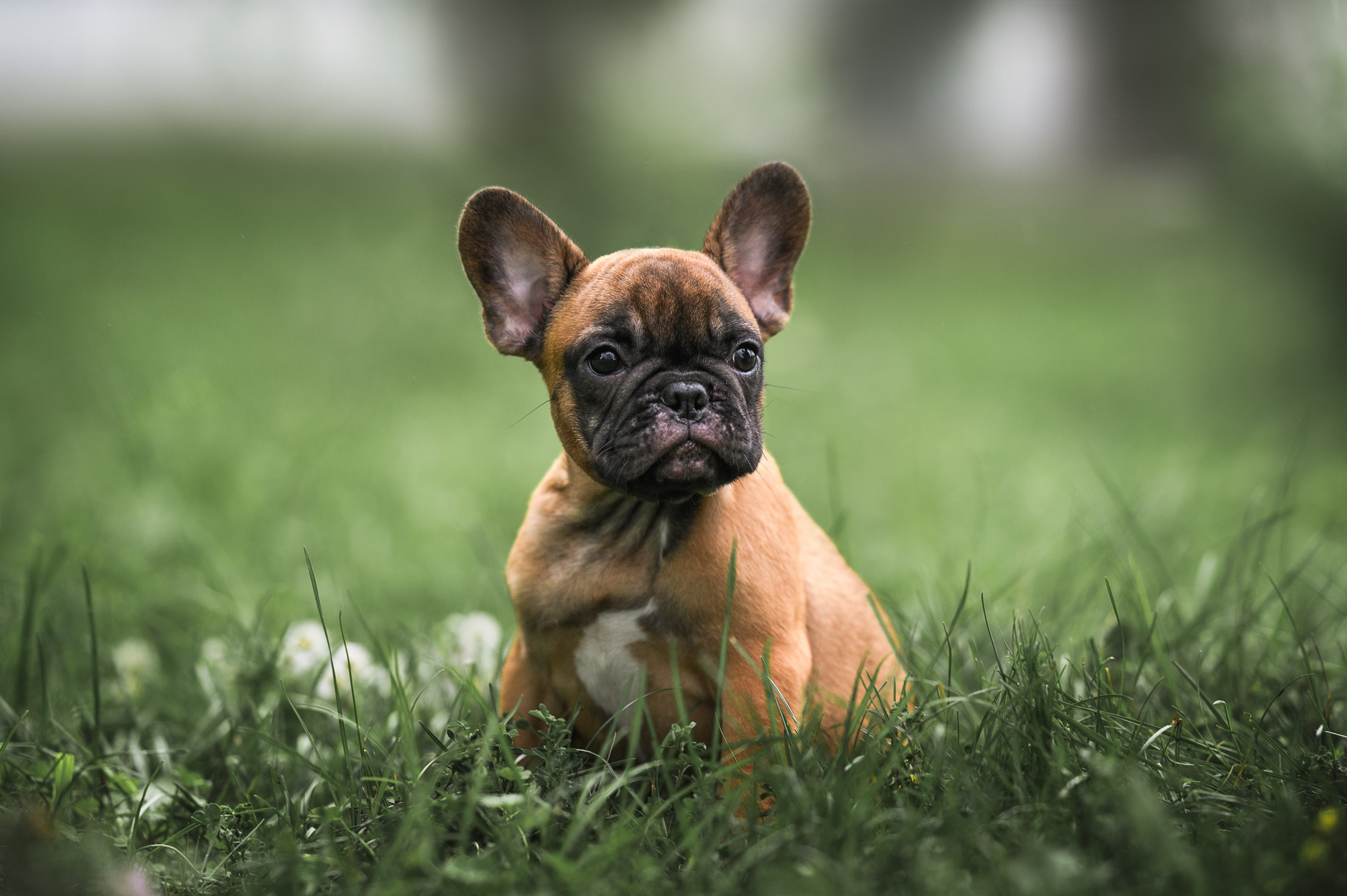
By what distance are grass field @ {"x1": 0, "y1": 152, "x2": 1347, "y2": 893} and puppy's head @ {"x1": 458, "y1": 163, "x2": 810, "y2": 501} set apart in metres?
0.76

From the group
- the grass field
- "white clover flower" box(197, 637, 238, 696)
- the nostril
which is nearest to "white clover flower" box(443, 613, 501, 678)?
the grass field

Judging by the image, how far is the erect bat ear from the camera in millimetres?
3174

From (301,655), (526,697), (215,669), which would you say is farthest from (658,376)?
(215,669)

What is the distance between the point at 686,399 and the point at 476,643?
167 centimetres

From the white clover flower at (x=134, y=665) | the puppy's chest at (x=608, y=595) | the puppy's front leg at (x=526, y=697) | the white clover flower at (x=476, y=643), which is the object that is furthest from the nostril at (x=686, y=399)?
the white clover flower at (x=134, y=665)

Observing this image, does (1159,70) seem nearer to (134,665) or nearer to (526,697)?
(526,697)

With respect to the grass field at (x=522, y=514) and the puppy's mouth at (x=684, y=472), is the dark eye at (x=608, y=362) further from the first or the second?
the grass field at (x=522, y=514)

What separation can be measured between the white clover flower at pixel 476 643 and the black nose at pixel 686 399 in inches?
58.8

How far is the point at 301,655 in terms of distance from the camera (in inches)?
143

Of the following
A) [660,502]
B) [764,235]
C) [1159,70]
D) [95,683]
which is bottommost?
[95,683]

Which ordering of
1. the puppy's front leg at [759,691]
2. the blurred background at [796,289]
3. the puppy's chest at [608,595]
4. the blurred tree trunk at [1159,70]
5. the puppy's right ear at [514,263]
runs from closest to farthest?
the puppy's front leg at [759,691]
the puppy's chest at [608,595]
the puppy's right ear at [514,263]
the blurred background at [796,289]
the blurred tree trunk at [1159,70]

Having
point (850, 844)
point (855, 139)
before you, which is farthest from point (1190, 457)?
point (850, 844)

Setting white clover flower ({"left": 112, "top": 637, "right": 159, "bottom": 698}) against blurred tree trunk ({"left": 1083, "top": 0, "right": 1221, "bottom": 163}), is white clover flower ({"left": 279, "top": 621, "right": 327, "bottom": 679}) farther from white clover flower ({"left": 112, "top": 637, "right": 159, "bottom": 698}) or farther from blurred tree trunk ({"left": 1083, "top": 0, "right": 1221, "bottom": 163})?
blurred tree trunk ({"left": 1083, "top": 0, "right": 1221, "bottom": 163})

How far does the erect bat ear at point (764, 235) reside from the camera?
317 cm
